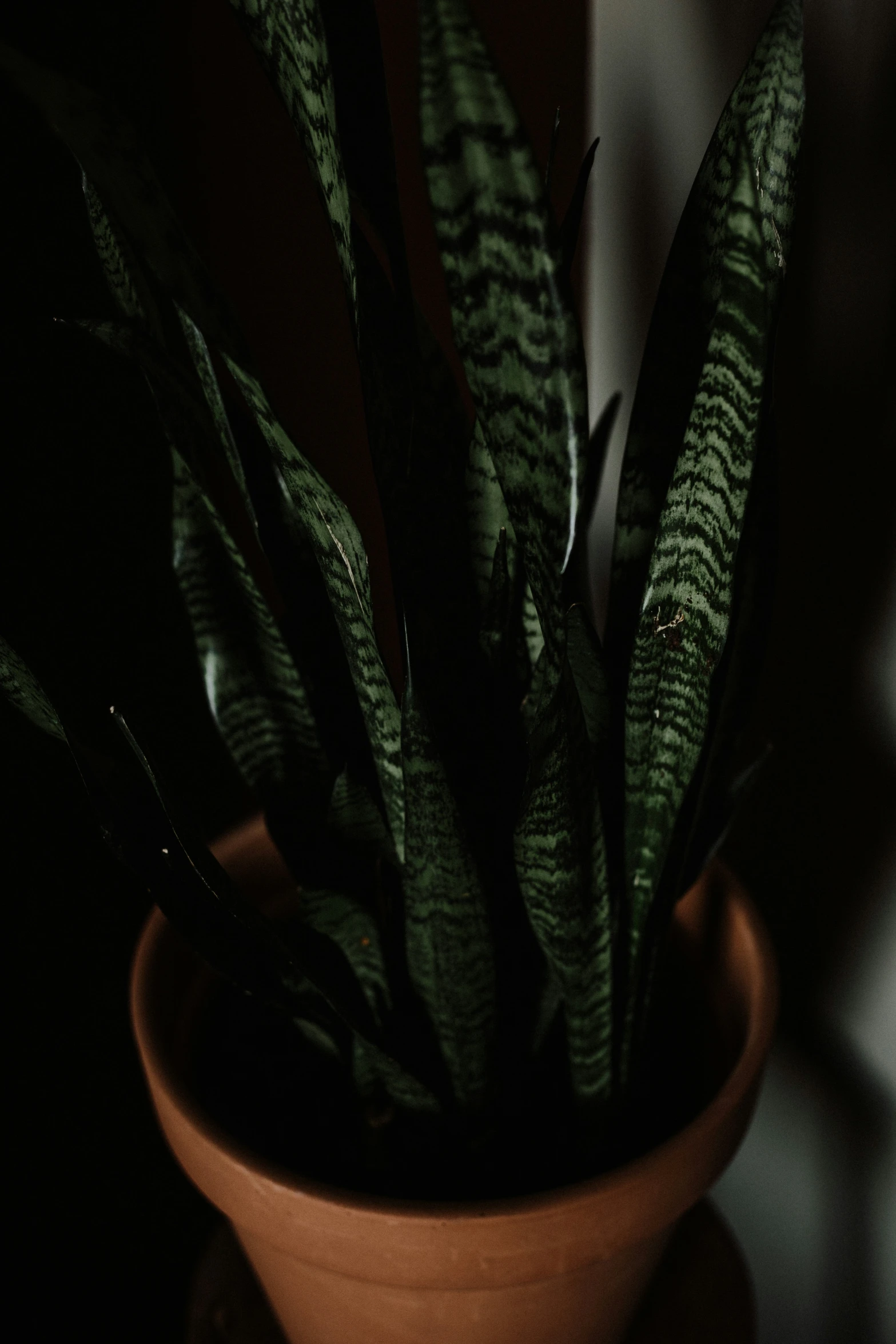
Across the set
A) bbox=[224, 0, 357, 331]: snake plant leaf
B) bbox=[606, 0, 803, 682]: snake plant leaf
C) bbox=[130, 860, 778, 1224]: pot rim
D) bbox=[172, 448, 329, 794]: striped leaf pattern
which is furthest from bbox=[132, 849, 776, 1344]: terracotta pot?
bbox=[224, 0, 357, 331]: snake plant leaf

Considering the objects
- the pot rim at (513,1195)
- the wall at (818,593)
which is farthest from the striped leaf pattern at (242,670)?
the wall at (818,593)

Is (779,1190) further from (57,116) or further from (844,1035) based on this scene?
(57,116)

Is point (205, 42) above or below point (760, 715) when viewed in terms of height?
above

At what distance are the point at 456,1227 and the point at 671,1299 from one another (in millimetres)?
261

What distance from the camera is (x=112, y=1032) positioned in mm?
655

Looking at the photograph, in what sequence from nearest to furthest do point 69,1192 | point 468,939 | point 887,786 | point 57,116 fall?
point 57,116, point 468,939, point 887,786, point 69,1192

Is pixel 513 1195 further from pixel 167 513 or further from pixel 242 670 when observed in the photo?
pixel 167 513

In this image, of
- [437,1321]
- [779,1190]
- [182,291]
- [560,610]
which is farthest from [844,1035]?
[182,291]

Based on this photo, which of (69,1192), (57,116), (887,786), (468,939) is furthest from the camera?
(69,1192)

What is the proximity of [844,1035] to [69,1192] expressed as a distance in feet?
1.67

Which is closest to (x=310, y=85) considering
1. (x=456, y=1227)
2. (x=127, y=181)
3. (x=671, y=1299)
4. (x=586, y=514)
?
(x=127, y=181)

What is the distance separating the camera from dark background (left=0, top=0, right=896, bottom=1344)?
489mm

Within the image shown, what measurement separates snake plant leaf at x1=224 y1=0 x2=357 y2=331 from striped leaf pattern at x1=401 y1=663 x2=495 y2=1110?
5.7 inches

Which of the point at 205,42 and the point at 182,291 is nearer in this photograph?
the point at 182,291
